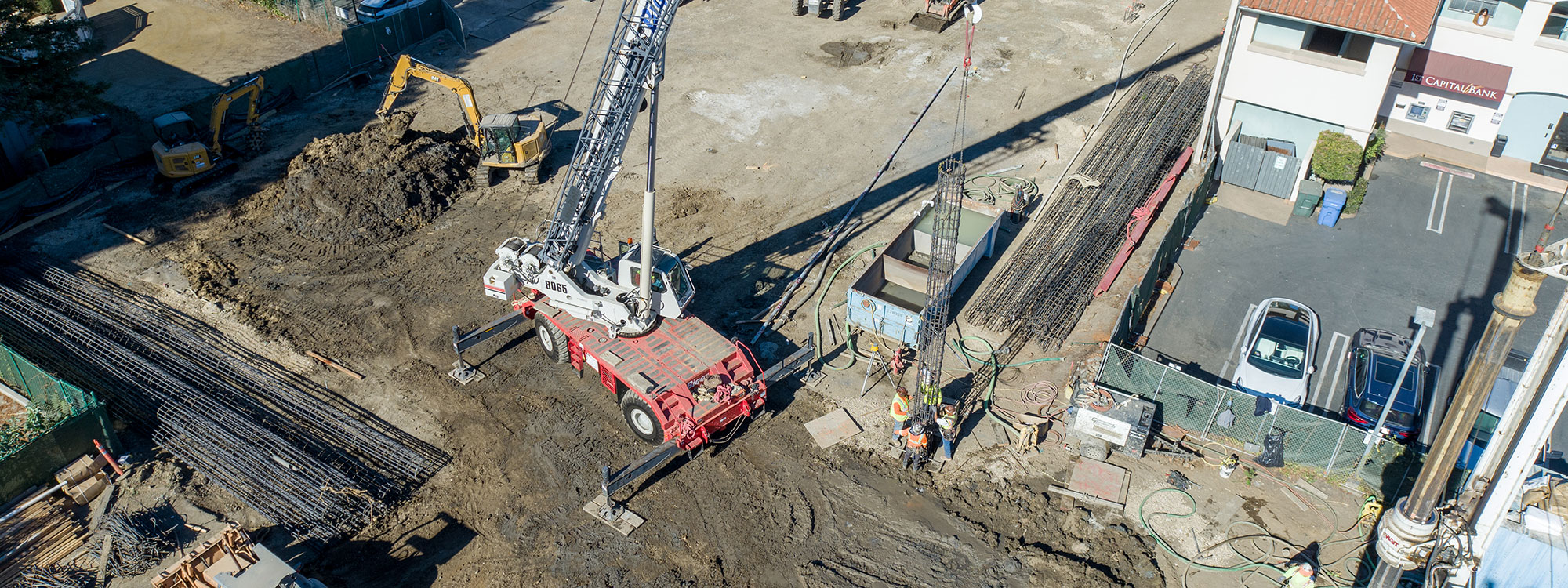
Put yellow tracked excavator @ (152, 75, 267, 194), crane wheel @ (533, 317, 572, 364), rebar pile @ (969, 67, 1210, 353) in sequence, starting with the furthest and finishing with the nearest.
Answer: yellow tracked excavator @ (152, 75, 267, 194), rebar pile @ (969, 67, 1210, 353), crane wheel @ (533, 317, 572, 364)

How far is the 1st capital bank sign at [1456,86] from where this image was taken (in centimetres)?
2942

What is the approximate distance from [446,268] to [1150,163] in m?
20.6

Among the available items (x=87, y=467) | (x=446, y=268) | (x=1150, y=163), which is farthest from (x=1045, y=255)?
(x=87, y=467)

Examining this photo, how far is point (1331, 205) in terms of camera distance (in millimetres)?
27766

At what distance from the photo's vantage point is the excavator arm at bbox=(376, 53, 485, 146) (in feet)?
97.5

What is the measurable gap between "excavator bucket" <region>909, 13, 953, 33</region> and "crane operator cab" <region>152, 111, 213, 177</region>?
26443 millimetres

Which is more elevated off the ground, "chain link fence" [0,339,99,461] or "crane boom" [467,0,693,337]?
"crane boom" [467,0,693,337]

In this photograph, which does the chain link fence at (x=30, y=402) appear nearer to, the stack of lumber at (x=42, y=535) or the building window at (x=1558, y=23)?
the stack of lumber at (x=42, y=535)

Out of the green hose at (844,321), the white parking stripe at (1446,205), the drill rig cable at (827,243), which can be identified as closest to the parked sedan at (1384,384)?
the white parking stripe at (1446,205)

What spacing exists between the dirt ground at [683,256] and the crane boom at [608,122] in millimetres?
3446

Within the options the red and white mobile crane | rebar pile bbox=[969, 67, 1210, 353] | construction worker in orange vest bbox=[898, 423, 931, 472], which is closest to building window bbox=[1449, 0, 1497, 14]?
rebar pile bbox=[969, 67, 1210, 353]

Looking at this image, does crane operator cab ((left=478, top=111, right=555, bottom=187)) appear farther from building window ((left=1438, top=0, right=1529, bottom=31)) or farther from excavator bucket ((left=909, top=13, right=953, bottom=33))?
building window ((left=1438, top=0, right=1529, bottom=31))

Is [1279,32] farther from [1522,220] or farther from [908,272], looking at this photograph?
[908,272]

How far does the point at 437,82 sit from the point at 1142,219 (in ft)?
70.2
